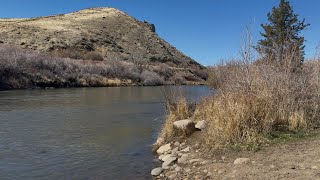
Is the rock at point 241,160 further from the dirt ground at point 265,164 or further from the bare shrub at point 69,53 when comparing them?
the bare shrub at point 69,53

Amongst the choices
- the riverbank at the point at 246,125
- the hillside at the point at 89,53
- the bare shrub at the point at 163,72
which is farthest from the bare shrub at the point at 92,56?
the riverbank at the point at 246,125

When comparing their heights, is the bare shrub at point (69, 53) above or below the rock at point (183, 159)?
above

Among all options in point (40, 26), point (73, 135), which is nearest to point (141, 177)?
point (73, 135)

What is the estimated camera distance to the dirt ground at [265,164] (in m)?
7.73

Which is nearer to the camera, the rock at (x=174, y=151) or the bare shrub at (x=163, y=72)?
the rock at (x=174, y=151)

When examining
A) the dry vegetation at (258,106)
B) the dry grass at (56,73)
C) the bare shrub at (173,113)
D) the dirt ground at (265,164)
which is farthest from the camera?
the dry grass at (56,73)

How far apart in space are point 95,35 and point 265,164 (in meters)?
101

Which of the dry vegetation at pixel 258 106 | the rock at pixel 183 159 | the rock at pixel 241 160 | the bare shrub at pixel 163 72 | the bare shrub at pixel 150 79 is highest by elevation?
the bare shrub at pixel 163 72

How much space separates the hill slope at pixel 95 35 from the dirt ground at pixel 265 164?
69.3 m

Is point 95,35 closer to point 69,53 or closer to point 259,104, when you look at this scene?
point 69,53

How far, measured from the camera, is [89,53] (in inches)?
3386

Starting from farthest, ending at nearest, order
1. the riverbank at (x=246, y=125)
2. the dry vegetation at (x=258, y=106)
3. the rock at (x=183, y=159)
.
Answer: the rock at (x=183, y=159) < the dry vegetation at (x=258, y=106) < the riverbank at (x=246, y=125)

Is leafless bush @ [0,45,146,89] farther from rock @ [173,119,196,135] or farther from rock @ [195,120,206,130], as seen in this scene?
rock @ [195,120,206,130]

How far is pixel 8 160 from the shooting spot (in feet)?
38.0
